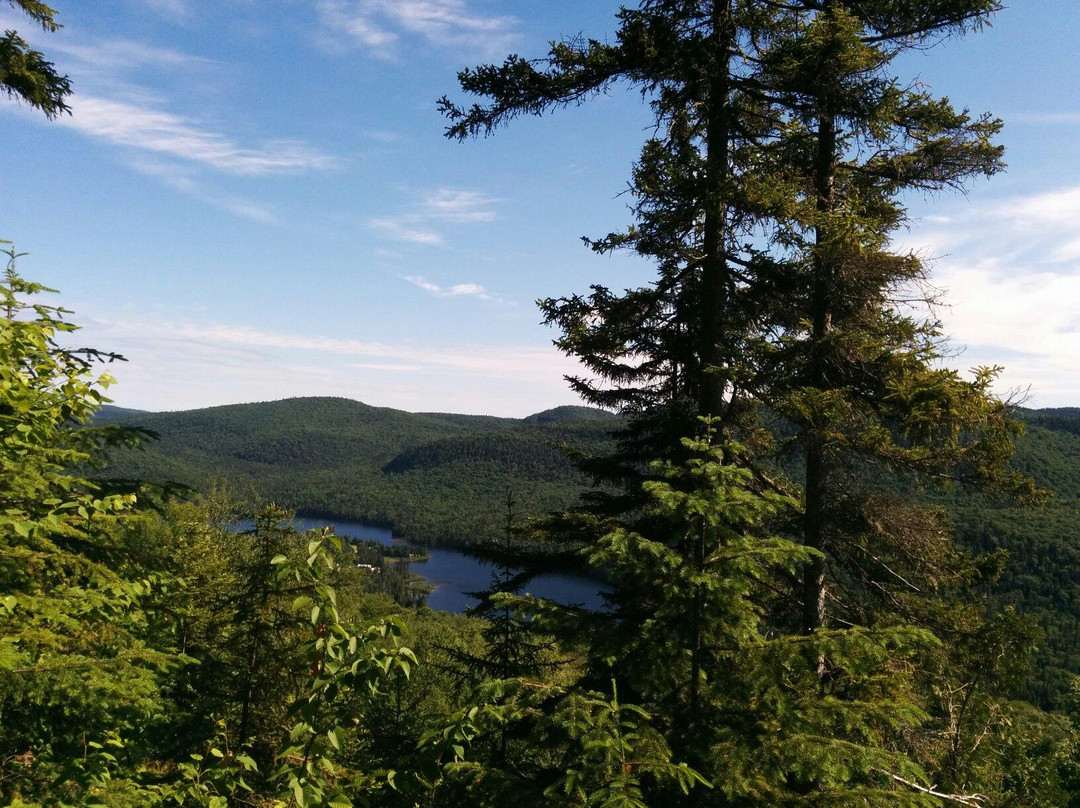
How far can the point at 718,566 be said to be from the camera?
417 centimetres

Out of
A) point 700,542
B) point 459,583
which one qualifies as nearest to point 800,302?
point 700,542

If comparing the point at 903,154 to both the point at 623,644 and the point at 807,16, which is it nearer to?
the point at 807,16

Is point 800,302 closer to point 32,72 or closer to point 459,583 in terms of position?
point 32,72

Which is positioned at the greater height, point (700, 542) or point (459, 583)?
point (700, 542)

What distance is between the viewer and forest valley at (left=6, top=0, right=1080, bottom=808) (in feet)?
12.0

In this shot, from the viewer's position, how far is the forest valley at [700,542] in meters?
3.65

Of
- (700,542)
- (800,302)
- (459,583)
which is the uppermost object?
(800,302)

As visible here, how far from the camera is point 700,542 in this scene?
4.19 metres

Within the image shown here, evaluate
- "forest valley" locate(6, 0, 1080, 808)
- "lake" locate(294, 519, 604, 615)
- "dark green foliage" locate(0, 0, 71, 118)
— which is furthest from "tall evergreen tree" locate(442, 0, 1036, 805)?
"lake" locate(294, 519, 604, 615)

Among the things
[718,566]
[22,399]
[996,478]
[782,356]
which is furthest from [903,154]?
[22,399]

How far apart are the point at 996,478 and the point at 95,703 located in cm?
835

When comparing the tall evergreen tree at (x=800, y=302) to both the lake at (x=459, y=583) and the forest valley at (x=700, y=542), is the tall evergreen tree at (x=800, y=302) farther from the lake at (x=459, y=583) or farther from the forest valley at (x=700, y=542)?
the lake at (x=459, y=583)

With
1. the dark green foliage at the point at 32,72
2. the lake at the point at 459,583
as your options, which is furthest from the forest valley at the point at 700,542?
the lake at the point at 459,583

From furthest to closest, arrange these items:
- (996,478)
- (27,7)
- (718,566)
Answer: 1. (27,7)
2. (996,478)
3. (718,566)
